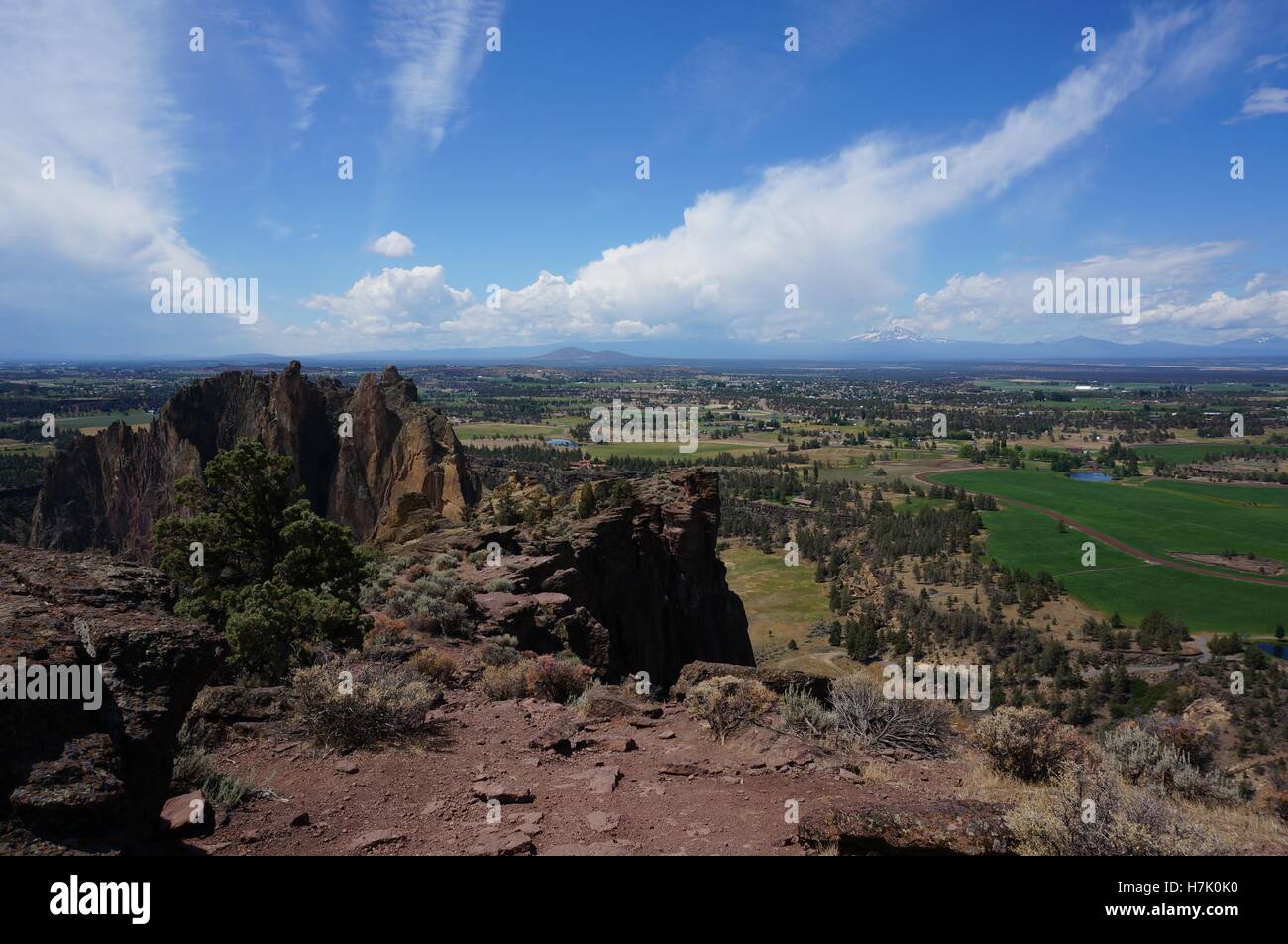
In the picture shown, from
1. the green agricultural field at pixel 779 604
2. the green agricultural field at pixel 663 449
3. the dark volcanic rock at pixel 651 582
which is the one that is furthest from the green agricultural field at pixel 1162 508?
the dark volcanic rock at pixel 651 582

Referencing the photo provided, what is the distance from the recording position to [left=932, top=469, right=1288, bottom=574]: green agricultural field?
88.2 meters

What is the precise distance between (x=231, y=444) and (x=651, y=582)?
42767mm

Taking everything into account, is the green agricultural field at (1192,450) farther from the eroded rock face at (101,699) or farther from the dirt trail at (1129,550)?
the eroded rock face at (101,699)

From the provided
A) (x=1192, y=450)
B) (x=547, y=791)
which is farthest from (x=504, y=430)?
(x=1192, y=450)

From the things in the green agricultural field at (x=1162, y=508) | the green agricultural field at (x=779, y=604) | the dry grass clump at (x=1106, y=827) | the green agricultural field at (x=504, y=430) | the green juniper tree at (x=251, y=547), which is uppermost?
the green agricultural field at (x=504, y=430)

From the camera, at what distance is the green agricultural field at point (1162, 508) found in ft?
290

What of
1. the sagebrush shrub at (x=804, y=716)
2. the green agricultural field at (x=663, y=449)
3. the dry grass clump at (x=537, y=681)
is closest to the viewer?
the sagebrush shrub at (x=804, y=716)

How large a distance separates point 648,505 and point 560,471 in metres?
65.3

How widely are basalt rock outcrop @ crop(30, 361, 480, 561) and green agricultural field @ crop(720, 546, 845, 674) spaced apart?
97.7 feet

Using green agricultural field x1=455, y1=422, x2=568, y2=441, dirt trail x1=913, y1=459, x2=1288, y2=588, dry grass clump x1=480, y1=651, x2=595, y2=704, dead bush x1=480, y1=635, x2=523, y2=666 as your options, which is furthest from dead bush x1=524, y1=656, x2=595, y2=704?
green agricultural field x1=455, y1=422, x2=568, y2=441

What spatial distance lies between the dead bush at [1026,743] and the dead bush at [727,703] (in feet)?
10.0

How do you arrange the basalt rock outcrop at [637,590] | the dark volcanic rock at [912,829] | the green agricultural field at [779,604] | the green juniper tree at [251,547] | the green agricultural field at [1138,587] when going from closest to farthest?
the dark volcanic rock at [912,829] < the green juniper tree at [251,547] < the basalt rock outcrop at [637,590] < the green agricultural field at [779,604] < the green agricultural field at [1138,587]
